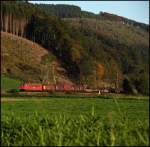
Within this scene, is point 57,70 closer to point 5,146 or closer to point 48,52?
point 48,52

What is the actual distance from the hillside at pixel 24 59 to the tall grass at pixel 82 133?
101 m

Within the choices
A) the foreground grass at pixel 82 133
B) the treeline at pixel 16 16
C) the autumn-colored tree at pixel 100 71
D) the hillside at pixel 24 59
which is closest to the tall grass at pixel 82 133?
the foreground grass at pixel 82 133

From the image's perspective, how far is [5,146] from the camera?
8.73m

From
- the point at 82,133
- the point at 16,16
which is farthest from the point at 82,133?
the point at 16,16

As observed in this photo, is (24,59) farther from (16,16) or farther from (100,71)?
(16,16)

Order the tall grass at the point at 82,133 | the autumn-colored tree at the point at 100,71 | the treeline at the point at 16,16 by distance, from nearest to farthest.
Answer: the tall grass at the point at 82,133, the autumn-colored tree at the point at 100,71, the treeline at the point at 16,16

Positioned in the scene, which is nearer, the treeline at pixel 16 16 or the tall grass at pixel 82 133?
the tall grass at pixel 82 133

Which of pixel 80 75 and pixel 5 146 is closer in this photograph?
pixel 5 146

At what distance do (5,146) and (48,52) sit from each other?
131810 millimetres

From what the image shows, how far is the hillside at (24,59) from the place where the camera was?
12219 centimetres

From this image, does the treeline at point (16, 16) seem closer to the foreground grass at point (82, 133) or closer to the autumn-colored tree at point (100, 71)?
the autumn-colored tree at point (100, 71)

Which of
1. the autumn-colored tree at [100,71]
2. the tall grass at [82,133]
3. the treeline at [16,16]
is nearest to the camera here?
the tall grass at [82,133]

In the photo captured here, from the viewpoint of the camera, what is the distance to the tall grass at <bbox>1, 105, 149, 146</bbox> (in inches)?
281

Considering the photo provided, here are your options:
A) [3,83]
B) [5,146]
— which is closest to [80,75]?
[3,83]
